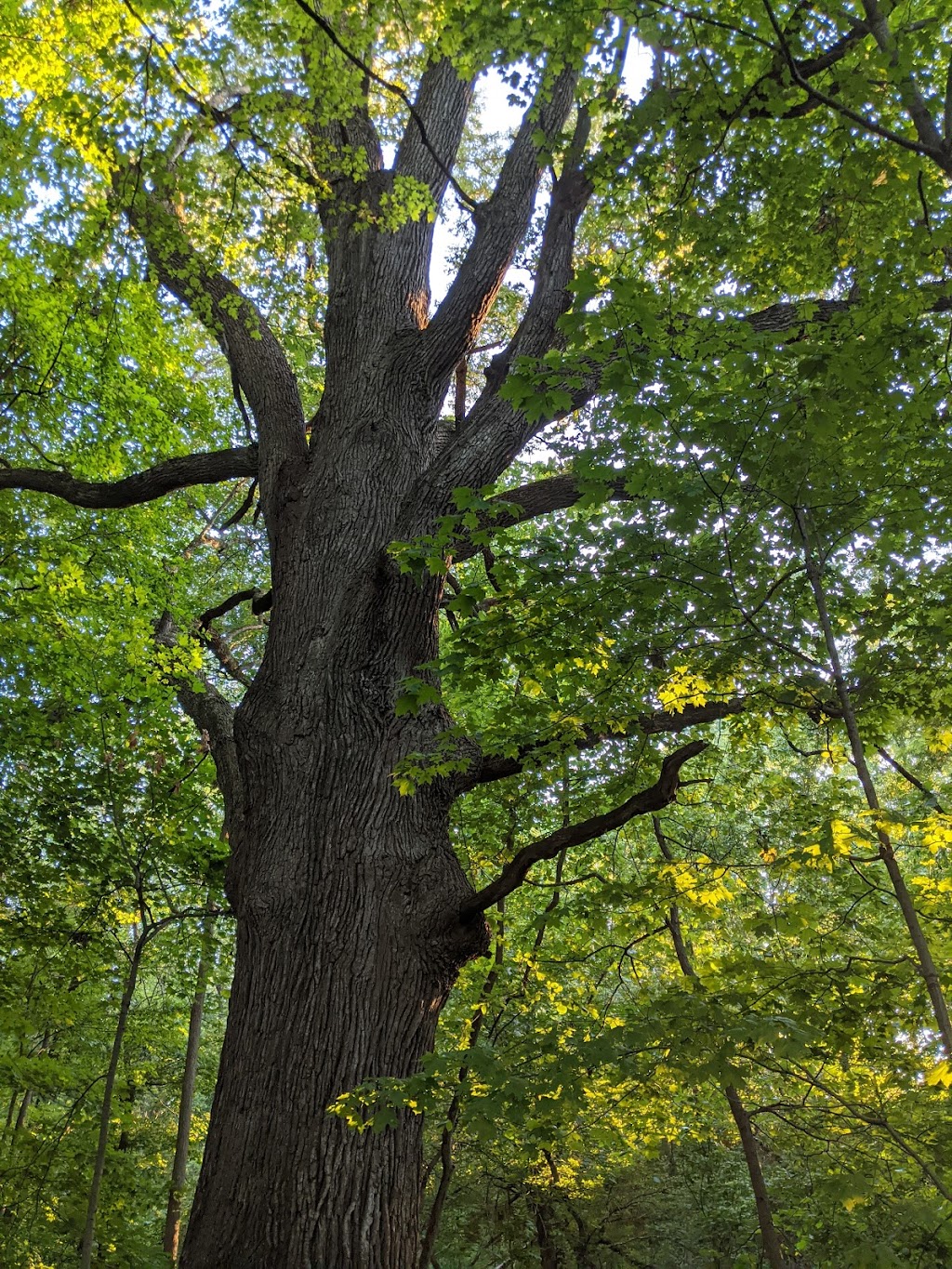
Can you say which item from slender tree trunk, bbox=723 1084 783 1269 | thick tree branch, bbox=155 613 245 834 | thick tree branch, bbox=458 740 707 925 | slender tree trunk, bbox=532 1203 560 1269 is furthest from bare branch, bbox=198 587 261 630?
slender tree trunk, bbox=532 1203 560 1269

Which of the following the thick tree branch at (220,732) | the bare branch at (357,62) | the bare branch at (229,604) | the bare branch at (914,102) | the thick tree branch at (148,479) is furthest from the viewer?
the bare branch at (229,604)

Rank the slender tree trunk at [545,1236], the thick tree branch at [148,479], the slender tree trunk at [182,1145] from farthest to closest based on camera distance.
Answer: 1. the slender tree trunk at [182,1145]
2. the slender tree trunk at [545,1236]
3. the thick tree branch at [148,479]

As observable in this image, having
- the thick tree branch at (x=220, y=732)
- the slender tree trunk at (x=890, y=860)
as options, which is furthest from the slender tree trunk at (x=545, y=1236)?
the slender tree trunk at (x=890, y=860)

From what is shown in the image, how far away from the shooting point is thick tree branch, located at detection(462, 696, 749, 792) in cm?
360

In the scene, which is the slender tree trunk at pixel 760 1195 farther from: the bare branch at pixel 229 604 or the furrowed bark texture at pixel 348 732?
the bare branch at pixel 229 604

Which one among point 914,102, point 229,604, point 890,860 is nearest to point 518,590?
point 890,860

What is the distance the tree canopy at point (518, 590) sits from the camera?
2631 mm

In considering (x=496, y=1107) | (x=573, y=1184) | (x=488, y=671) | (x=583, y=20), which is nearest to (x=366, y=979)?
(x=496, y=1107)

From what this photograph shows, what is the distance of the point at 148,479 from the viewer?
15.6ft

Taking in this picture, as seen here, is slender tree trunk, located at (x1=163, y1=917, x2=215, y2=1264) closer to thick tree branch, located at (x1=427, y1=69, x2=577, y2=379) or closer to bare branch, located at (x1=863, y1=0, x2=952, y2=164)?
thick tree branch, located at (x1=427, y1=69, x2=577, y2=379)

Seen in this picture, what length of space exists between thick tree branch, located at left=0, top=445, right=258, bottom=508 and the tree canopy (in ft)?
0.08

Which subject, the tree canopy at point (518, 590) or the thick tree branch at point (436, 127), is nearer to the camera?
the tree canopy at point (518, 590)

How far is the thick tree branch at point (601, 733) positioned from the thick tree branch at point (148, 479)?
2405 mm

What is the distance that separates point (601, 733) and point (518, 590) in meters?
1.01
